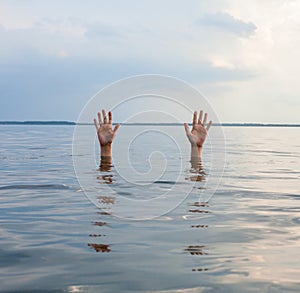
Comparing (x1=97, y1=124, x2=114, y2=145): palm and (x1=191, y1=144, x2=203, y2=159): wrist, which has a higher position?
(x1=97, y1=124, x2=114, y2=145): palm

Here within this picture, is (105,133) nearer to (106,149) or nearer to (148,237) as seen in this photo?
(106,149)

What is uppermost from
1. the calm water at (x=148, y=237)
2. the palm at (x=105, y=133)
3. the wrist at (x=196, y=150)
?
the palm at (x=105, y=133)

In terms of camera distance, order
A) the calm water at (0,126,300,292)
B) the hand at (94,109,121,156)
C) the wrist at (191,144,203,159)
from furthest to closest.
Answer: the wrist at (191,144,203,159)
the hand at (94,109,121,156)
the calm water at (0,126,300,292)

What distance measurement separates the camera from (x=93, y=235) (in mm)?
6586

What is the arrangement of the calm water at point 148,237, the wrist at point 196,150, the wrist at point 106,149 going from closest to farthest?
the calm water at point 148,237 < the wrist at point 106,149 < the wrist at point 196,150

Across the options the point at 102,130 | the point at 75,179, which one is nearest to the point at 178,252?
the point at 75,179

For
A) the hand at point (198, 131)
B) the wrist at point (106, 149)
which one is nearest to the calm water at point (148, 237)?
the hand at point (198, 131)

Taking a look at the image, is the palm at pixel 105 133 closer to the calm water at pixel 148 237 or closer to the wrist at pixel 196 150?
the calm water at pixel 148 237

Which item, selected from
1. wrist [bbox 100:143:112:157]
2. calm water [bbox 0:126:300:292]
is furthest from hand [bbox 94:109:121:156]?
calm water [bbox 0:126:300:292]

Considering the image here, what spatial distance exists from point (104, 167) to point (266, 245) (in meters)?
10.8

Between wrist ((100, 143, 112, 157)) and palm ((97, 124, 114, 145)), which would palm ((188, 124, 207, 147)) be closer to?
palm ((97, 124, 114, 145))

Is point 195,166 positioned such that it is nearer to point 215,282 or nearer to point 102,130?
point 102,130

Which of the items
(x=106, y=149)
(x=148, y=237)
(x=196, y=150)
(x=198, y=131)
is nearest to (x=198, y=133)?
(x=198, y=131)

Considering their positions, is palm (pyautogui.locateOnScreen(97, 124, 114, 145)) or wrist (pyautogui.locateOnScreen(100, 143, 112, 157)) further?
wrist (pyautogui.locateOnScreen(100, 143, 112, 157))
